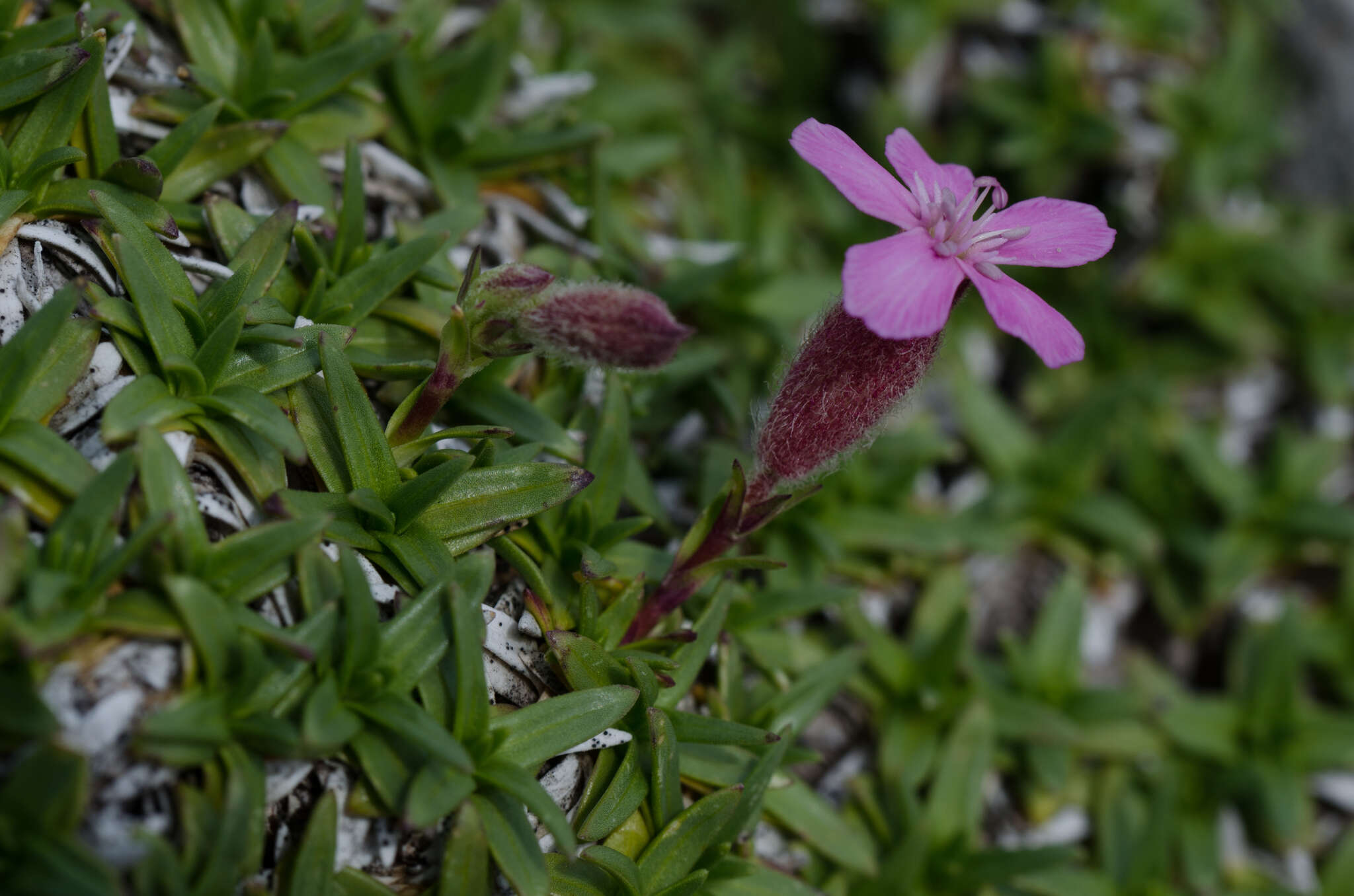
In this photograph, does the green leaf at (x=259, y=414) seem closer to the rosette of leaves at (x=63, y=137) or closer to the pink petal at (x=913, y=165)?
the rosette of leaves at (x=63, y=137)

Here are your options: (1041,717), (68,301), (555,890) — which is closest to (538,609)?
(555,890)

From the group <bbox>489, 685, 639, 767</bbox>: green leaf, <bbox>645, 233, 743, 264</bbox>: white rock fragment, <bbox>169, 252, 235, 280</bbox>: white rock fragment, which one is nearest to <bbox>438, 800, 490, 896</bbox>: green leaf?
<bbox>489, 685, 639, 767</bbox>: green leaf

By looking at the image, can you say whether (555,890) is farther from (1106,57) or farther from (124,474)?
(1106,57)

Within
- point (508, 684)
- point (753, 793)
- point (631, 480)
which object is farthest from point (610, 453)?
point (753, 793)

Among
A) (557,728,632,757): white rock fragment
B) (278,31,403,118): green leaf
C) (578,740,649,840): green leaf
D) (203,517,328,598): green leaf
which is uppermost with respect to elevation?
(278,31,403,118): green leaf

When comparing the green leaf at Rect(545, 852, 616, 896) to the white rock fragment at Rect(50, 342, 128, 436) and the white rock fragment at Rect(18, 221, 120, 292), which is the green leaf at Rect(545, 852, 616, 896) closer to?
the white rock fragment at Rect(50, 342, 128, 436)

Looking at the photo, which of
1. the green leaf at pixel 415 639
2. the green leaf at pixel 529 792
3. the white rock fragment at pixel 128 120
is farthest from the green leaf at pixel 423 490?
the white rock fragment at pixel 128 120
